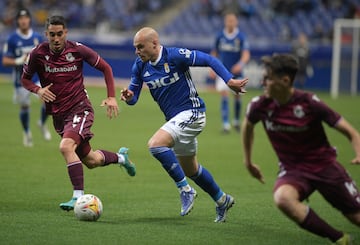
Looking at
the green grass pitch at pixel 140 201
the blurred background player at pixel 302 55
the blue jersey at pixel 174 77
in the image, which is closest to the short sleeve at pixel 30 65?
the blue jersey at pixel 174 77

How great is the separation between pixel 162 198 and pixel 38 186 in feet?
6.36

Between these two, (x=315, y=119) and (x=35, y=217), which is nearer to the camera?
(x=315, y=119)

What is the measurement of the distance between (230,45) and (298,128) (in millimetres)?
13744

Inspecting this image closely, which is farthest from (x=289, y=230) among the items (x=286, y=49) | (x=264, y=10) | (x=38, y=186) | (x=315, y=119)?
(x=264, y=10)

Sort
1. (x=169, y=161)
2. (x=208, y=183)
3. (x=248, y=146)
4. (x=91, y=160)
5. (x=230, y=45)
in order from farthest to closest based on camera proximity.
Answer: (x=230, y=45), (x=91, y=160), (x=208, y=183), (x=169, y=161), (x=248, y=146)

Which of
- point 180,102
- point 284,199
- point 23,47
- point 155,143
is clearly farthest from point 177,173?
point 23,47

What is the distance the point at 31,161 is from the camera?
1412 cm

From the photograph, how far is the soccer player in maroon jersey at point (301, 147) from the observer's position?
6898 millimetres

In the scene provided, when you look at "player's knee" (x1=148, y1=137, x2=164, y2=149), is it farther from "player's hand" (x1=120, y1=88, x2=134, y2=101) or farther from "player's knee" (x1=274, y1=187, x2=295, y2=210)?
"player's knee" (x1=274, y1=187, x2=295, y2=210)

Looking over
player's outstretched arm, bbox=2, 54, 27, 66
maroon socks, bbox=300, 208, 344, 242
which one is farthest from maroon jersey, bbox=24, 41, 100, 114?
player's outstretched arm, bbox=2, 54, 27, 66

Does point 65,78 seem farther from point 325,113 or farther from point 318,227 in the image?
point 318,227

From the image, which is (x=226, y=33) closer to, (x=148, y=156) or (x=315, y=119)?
(x=148, y=156)

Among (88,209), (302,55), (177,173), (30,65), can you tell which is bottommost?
(302,55)

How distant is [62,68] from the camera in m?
9.72
